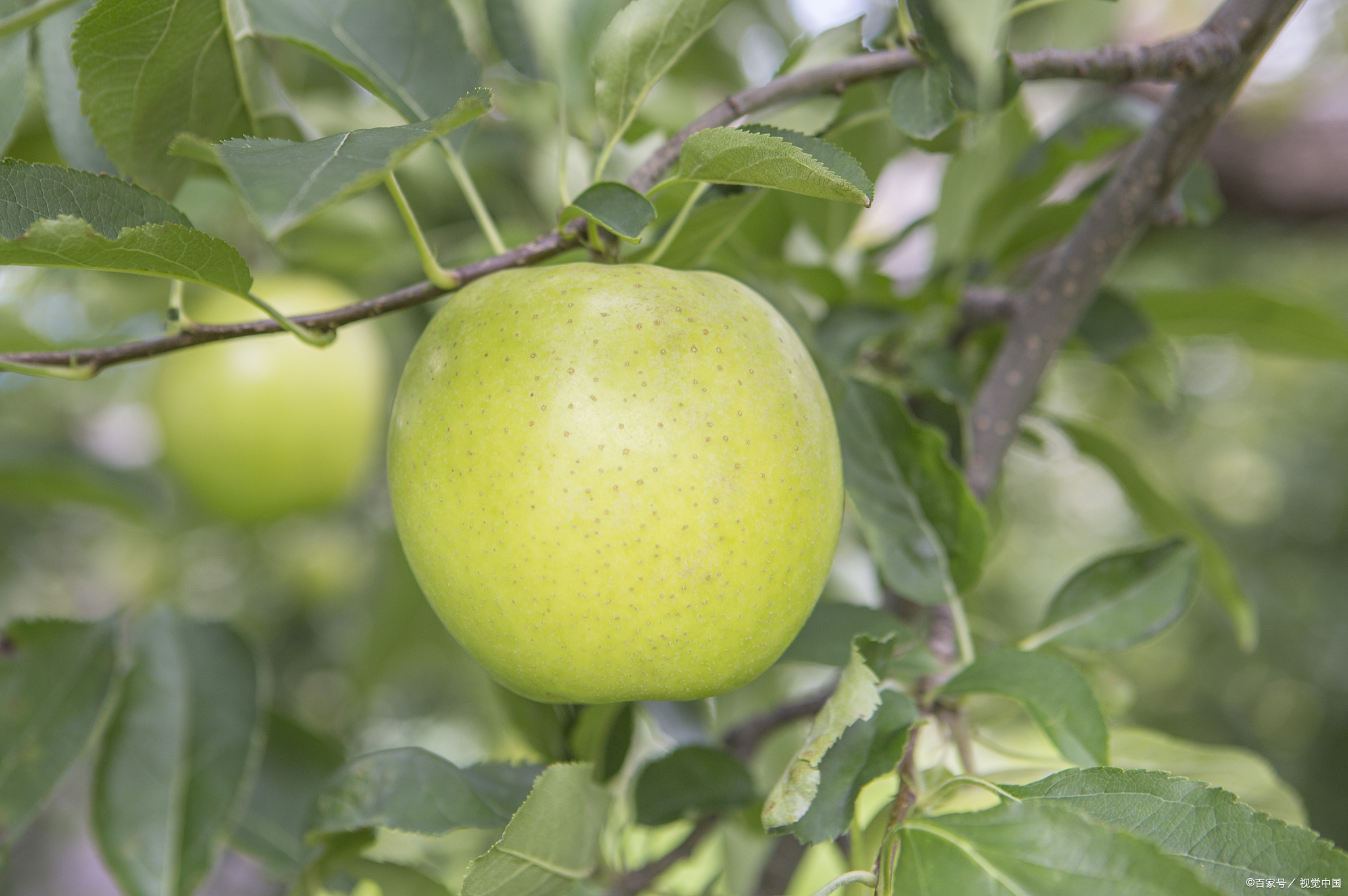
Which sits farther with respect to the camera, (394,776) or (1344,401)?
(1344,401)

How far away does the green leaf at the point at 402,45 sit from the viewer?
1.51ft

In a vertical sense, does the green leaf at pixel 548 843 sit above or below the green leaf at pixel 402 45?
below

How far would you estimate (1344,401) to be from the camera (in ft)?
7.93

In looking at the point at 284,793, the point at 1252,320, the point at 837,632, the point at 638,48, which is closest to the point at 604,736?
the point at 837,632

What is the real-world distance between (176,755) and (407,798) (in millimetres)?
291

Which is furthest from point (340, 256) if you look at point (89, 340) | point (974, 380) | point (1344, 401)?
point (1344, 401)

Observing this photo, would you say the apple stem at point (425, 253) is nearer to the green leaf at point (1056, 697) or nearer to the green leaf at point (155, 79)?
the green leaf at point (155, 79)

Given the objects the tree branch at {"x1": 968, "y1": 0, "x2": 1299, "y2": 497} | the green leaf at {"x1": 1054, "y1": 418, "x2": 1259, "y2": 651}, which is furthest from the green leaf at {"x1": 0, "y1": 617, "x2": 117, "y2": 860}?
the green leaf at {"x1": 1054, "y1": 418, "x2": 1259, "y2": 651}

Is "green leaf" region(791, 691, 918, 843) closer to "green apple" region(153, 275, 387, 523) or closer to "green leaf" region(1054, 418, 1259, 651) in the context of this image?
"green leaf" region(1054, 418, 1259, 651)

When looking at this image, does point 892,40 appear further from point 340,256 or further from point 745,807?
point 340,256

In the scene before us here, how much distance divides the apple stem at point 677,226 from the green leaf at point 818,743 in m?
0.20

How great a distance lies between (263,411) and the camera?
98cm

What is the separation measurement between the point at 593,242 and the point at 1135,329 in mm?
373

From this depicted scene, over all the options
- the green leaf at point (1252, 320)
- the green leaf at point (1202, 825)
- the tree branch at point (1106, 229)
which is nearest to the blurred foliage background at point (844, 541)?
the green leaf at point (1252, 320)
